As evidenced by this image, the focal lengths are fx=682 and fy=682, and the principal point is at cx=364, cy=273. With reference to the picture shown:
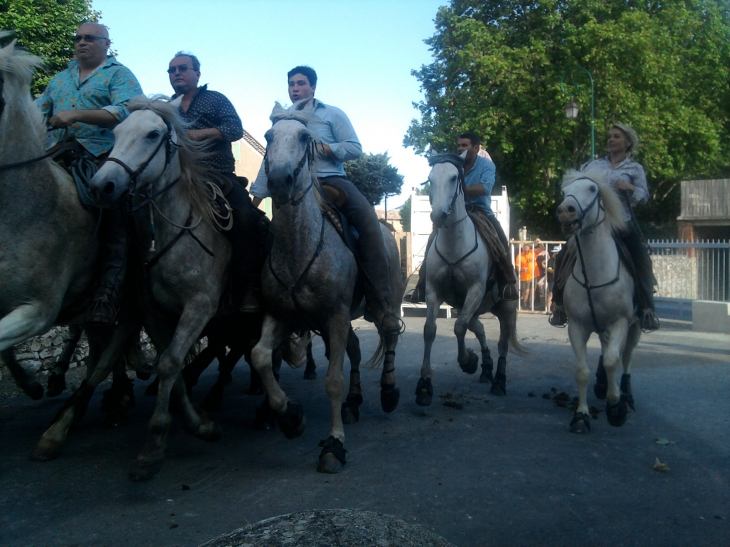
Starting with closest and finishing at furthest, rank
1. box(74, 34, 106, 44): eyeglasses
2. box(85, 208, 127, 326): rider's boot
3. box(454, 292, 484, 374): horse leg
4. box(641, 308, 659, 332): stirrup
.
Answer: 1. box(85, 208, 127, 326): rider's boot
2. box(74, 34, 106, 44): eyeglasses
3. box(641, 308, 659, 332): stirrup
4. box(454, 292, 484, 374): horse leg

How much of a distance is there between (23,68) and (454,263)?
4.75 metres

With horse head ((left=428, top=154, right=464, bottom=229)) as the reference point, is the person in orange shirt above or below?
below

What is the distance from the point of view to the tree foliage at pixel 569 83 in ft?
97.0

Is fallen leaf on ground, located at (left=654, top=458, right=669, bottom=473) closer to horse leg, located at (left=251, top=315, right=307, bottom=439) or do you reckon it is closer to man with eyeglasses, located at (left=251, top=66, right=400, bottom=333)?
man with eyeglasses, located at (left=251, top=66, right=400, bottom=333)

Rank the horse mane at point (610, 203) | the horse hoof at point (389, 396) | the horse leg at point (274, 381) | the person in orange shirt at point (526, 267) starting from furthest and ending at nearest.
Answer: the person in orange shirt at point (526, 267)
the horse mane at point (610, 203)
the horse hoof at point (389, 396)
the horse leg at point (274, 381)

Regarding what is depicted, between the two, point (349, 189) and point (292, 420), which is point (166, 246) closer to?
point (292, 420)

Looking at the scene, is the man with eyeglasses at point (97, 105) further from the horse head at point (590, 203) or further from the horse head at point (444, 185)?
the horse head at point (590, 203)

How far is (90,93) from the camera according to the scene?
5402 mm

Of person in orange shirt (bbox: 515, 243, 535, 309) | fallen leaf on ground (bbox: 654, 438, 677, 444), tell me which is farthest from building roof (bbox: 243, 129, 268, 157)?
fallen leaf on ground (bbox: 654, 438, 677, 444)

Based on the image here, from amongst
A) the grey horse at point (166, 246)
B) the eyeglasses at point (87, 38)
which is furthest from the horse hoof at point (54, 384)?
the eyeglasses at point (87, 38)

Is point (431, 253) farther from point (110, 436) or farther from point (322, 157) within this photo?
point (110, 436)

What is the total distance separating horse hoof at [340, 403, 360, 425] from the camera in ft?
21.4

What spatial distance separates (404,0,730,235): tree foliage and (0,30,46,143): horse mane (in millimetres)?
27082

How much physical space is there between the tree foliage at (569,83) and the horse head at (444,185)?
23.5 metres
